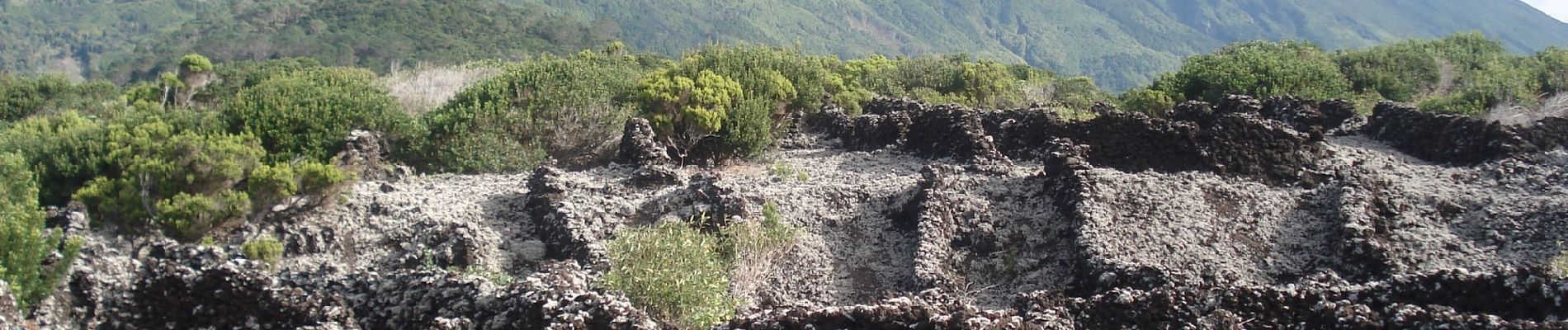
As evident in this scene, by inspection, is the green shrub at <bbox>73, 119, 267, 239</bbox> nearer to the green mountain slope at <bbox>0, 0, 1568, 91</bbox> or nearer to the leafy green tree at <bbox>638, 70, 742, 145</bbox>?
the leafy green tree at <bbox>638, 70, 742, 145</bbox>

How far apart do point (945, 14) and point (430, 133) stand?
182m

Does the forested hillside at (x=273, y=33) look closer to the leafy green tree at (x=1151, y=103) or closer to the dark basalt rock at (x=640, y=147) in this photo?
the leafy green tree at (x=1151, y=103)

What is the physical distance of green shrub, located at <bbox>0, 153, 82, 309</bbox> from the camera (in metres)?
7.46

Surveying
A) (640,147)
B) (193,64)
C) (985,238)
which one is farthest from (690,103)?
(193,64)

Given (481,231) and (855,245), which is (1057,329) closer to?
(855,245)

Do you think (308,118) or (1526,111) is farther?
(1526,111)

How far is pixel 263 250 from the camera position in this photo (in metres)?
9.38

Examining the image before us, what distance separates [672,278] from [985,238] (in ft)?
12.4

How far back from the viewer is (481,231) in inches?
405

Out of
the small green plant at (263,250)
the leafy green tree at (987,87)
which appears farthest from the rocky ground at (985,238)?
the leafy green tree at (987,87)

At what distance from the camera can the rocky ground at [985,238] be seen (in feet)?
23.2

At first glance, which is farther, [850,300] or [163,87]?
[163,87]

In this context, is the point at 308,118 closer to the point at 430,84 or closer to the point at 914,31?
the point at 430,84

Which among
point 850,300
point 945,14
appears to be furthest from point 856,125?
point 945,14
